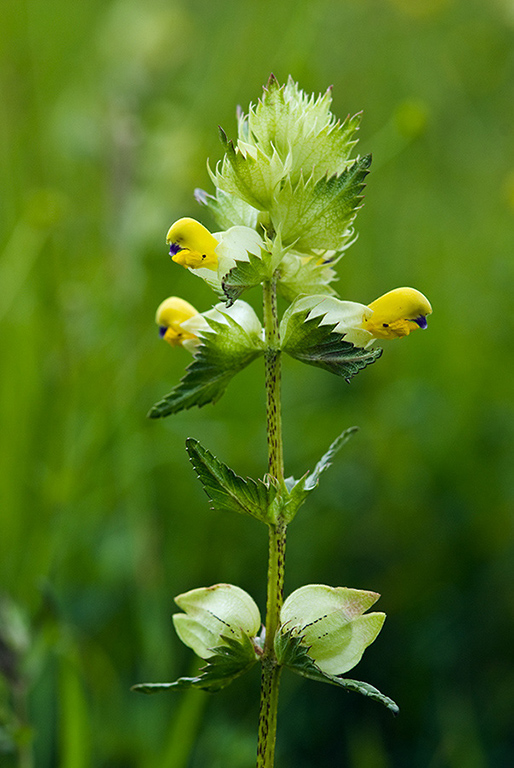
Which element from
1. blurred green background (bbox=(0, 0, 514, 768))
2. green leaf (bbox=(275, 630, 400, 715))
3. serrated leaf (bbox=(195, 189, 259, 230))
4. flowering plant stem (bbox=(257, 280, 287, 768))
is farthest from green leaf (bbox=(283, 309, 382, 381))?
blurred green background (bbox=(0, 0, 514, 768))

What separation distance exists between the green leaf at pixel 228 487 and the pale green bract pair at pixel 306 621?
0.08 meters

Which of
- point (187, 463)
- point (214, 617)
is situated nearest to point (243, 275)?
point (214, 617)

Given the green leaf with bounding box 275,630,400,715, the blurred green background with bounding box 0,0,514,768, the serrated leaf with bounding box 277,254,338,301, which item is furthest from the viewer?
the blurred green background with bounding box 0,0,514,768

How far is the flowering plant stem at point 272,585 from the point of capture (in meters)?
0.61

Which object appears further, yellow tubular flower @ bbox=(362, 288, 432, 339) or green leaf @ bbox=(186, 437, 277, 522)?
yellow tubular flower @ bbox=(362, 288, 432, 339)

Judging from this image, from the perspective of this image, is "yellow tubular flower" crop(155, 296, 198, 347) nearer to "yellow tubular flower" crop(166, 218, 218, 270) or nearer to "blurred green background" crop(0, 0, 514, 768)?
"yellow tubular flower" crop(166, 218, 218, 270)

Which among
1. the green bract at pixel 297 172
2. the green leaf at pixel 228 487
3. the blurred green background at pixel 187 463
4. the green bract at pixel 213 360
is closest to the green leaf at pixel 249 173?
Result: the green bract at pixel 297 172

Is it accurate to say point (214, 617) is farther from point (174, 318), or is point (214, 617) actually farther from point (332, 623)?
point (174, 318)

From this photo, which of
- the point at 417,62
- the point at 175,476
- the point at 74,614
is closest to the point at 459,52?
the point at 417,62

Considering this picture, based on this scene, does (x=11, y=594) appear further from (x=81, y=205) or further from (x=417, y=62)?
(x=417, y=62)

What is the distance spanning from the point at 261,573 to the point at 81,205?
6.49ft

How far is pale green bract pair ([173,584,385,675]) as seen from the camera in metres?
0.64

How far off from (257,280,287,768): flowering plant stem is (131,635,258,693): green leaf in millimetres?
17

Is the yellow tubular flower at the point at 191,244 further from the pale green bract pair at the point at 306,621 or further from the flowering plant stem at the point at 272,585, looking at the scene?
the pale green bract pair at the point at 306,621
